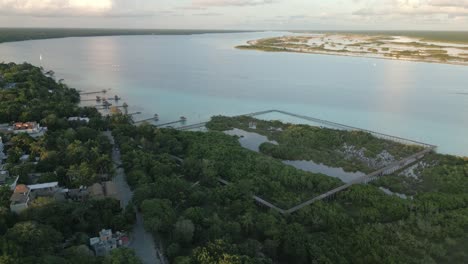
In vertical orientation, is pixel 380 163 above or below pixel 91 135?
below

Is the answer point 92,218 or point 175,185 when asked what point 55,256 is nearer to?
point 92,218

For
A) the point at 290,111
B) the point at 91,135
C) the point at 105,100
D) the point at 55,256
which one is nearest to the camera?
the point at 55,256

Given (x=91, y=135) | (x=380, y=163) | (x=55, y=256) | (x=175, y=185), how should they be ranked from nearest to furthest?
(x=55, y=256), (x=175, y=185), (x=380, y=163), (x=91, y=135)

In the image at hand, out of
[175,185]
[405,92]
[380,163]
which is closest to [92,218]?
[175,185]

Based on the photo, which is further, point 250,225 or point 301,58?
point 301,58

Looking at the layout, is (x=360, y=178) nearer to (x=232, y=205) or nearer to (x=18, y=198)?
(x=232, y=205)

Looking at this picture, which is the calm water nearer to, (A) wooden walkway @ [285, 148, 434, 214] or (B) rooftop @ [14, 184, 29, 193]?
(A) wooden walkway @ [285, 148, 434, 214]
